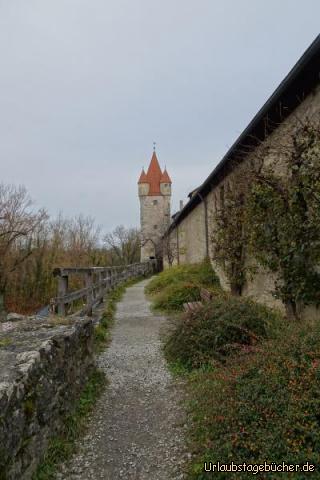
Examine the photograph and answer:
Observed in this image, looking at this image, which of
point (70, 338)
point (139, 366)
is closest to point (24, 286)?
point (139, 366)

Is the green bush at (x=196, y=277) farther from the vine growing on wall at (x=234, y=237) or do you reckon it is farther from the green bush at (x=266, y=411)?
the green bush at (x=266, y=411)

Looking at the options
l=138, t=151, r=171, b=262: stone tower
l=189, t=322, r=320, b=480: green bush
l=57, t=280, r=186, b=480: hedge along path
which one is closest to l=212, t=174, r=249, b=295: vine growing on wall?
l=57, t=280, r=186, b=480: hedge along path

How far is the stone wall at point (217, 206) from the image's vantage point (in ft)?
17.9

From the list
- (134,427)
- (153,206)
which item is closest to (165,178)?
(153,206)

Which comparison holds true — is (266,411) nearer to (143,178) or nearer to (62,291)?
(62,291)

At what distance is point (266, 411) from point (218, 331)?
2194 millimetres

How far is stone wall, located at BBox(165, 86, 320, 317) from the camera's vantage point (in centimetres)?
547

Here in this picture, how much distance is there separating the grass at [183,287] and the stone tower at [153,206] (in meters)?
25.3

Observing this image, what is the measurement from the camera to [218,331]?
4.79 metres

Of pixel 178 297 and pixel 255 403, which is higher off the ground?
pixel 178 297

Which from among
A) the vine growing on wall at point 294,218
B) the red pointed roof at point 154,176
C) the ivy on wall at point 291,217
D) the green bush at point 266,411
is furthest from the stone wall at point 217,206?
the red pointed roof at point 154,176

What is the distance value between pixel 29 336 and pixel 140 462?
5.45 feet

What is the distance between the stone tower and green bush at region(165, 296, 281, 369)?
33806mm

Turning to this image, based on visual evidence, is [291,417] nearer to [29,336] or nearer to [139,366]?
[29,336]
